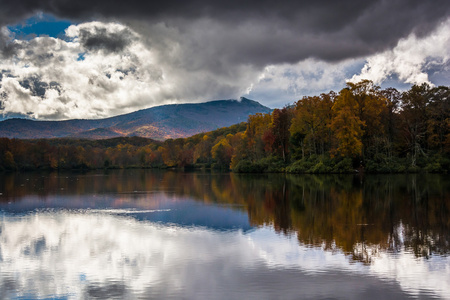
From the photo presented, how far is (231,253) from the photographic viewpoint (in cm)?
1306

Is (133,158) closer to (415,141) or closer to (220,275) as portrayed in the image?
(415,141)

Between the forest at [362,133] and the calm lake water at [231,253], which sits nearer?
the calm lake water at [231,253]

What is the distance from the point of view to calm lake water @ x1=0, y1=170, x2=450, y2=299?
377 inches

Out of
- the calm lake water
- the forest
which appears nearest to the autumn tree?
the forest

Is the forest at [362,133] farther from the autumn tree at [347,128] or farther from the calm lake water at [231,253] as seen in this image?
the calm lake water at [231,253]

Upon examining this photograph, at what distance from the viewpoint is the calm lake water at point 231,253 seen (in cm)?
958

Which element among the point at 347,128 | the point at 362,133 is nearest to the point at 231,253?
the point at 347,128

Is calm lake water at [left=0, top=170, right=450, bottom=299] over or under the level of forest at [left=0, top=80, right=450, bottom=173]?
under

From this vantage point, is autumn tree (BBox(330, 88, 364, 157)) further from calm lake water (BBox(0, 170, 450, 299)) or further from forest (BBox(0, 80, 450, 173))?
calm lake water (BBox(0, 170, 450, 299))

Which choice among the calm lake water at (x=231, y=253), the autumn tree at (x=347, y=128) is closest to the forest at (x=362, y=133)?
the autumn tree at (x=347, y=128)

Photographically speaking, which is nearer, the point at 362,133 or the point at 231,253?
the point at 231,253

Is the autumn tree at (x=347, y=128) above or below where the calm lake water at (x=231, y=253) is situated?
above

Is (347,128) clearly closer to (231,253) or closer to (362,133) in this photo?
(362,133)

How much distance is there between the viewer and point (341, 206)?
76.3 ft
